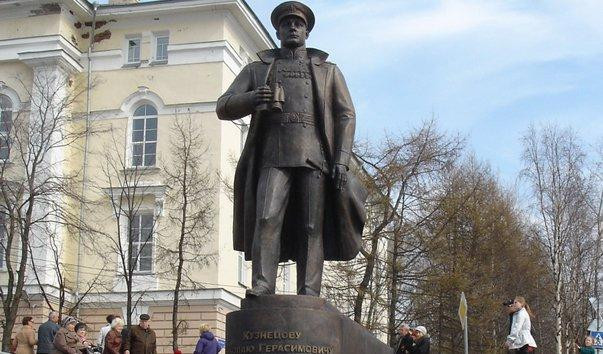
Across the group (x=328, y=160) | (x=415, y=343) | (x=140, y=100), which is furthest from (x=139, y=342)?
(x=140, y=100)

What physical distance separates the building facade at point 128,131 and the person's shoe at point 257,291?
28.1 meters

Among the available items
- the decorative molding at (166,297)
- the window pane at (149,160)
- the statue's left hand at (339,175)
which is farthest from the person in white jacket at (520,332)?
the window pane at (149,160)

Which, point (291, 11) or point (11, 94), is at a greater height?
point (11, 94)

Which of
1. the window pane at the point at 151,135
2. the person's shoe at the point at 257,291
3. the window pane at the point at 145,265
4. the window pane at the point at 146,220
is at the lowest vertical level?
the person's shoe at the point at 257,291

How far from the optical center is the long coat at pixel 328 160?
851 centimetres

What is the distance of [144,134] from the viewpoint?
39562 millimetres

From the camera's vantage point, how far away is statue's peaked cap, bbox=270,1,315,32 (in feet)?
28.5

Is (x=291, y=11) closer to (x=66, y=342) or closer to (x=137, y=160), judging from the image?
(x=66, y=342)

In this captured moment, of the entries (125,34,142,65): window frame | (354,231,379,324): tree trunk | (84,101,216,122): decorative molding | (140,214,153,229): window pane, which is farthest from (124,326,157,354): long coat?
(125,34,142,65): window frame

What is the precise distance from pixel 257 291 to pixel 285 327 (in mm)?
483

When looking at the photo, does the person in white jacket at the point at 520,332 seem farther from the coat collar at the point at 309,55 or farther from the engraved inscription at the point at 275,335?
the engraved inscription at the point at 275,335

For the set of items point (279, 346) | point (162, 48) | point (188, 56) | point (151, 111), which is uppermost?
point (162, 48)

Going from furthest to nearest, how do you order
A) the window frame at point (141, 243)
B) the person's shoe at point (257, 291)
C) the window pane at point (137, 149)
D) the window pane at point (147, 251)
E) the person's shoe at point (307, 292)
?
the window pane at point (137, 149)
the window pane at point (147, 251)
the window frame at point (141, 243)
the person's shoe at point (307, 292)
the person's shoe at point (257, 291)

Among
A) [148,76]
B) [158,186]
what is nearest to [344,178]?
[158,186]
